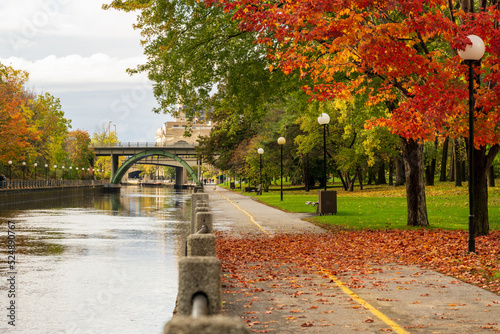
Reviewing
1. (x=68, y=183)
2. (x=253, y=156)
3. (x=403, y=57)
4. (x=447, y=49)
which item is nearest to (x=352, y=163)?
(x=253, y=156)

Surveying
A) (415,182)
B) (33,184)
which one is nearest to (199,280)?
(415,182)

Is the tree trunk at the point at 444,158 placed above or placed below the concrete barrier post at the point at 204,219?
above

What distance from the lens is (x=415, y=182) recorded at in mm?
20391

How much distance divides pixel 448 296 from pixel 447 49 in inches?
568

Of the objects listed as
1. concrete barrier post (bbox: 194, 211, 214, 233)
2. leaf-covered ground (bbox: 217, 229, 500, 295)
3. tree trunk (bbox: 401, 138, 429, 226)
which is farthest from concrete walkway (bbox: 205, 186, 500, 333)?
tree trunk (bbox: 401, 138, 429, 226)

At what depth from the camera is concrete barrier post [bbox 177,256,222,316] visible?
3766 mm

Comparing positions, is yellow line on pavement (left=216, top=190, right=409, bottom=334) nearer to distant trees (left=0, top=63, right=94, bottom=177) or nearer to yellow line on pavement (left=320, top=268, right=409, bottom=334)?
yellow line on pavement (left=320, top=268, right=409, bottom=334)

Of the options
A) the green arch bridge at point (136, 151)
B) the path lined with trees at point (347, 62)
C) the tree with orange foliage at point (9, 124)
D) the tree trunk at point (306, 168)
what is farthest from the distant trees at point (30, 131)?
the path lined with trees at point (347, 62)

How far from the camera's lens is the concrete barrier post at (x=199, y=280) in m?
3.77

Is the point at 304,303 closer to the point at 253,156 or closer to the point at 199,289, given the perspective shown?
the point at 199,289

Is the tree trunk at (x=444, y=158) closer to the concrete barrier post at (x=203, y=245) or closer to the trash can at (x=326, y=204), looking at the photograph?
the trash can at (x=326, y=204)

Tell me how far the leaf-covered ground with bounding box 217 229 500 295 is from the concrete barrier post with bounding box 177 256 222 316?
6404mm

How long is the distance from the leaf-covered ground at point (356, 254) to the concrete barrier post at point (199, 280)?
6.40 m

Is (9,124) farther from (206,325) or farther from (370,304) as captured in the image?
(206,325)
